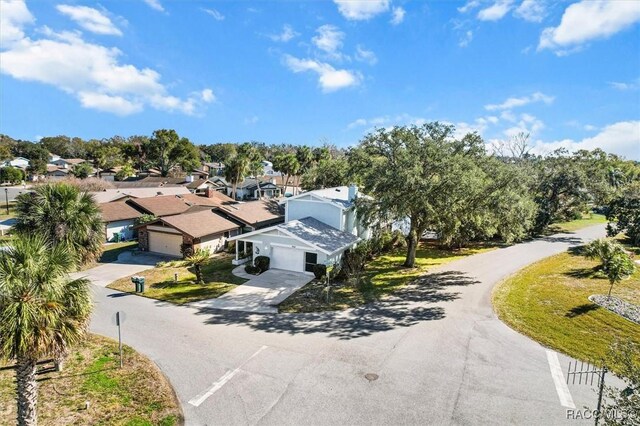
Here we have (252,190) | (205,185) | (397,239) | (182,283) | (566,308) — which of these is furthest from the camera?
(252,190)

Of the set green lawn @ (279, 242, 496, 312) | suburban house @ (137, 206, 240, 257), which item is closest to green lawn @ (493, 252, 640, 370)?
green lawn @ (279, 242, 496, 312)

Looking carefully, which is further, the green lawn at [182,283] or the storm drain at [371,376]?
the green lawn at [182,283]

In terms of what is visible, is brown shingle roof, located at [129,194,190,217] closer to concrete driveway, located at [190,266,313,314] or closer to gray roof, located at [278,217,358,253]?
gray roof, located at [278,217,358,253]

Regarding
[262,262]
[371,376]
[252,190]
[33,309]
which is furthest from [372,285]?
[252,190]

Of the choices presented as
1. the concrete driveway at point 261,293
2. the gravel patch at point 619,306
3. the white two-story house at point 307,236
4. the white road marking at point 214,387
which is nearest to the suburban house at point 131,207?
the white two-story house at point 307,236

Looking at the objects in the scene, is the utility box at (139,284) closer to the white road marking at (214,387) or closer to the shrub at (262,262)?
the shrub at (262,262)

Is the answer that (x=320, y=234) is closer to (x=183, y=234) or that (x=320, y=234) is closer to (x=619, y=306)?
(x=183, y=234)

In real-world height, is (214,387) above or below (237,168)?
below
